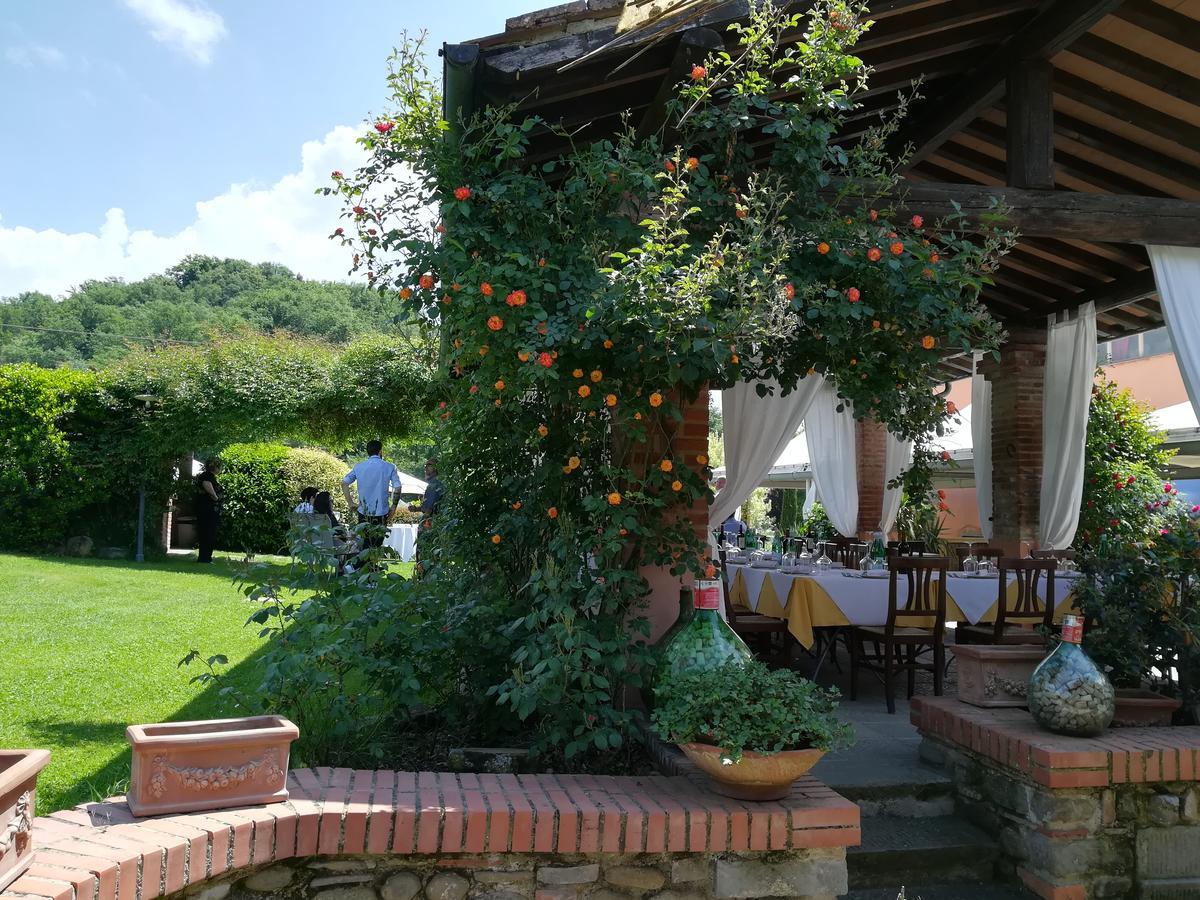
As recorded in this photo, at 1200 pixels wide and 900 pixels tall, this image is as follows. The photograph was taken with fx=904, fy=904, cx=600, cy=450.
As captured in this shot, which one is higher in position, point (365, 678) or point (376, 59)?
point (376, 59)

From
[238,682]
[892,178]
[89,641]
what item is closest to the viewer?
[892,178]

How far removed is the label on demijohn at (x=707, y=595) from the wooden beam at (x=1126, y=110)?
13.5 feet

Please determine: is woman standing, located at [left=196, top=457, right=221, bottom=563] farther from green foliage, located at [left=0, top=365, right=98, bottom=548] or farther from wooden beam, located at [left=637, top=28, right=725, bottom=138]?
wooden beam, located at [left=637, top=28, right=725, bottom=138]

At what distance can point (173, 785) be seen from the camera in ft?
7.35

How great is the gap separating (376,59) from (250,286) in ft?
117

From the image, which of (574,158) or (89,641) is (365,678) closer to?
(574,158)

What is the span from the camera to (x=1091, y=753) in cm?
294

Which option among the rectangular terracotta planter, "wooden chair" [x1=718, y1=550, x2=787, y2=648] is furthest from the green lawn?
"wooden chair" [x1=718, y1=550, x2=787, y2=648]

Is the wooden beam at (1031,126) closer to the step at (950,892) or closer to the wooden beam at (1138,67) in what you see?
the wooden beam at (1138,67)

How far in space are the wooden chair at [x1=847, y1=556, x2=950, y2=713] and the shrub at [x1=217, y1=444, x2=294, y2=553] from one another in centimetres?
1245

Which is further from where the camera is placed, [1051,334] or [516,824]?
[1051,334]

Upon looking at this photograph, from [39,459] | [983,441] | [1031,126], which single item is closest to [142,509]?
[39,459]

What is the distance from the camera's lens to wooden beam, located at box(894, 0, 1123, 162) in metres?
4.42

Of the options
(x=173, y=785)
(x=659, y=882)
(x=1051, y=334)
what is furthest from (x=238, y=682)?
(x=1051, y=334)
